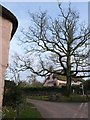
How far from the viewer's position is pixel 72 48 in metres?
41.2

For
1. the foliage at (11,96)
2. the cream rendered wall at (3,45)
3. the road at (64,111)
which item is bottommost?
the road at (64,111)

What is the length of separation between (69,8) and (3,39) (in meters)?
29.1

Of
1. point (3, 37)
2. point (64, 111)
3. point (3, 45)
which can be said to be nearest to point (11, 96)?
point (64, 111)

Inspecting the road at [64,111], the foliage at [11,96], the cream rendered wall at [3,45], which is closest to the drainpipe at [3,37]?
the cream rendered wall at [3,45]

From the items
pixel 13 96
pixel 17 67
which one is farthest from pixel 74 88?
pixel 13 96

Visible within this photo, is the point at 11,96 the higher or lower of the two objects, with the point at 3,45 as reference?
lower

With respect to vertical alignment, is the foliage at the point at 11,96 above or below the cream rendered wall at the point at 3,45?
below

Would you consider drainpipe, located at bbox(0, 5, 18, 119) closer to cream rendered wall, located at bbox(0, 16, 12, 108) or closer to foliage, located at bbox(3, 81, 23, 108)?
cream rendered wall, located at bbox(0, 16, 12, 108)

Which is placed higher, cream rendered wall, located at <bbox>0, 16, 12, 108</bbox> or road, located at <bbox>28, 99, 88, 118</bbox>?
cream rendered wall, located at <bbox>0, 16, 12, 108</bbox>

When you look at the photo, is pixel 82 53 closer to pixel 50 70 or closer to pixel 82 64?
pixel 82 64

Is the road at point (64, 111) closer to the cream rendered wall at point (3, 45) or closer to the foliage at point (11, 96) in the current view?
the foliage at point (11, 96)

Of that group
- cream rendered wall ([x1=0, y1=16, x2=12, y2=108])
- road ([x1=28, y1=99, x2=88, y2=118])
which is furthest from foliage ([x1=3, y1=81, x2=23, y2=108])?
cream rendered wall ([x1=0, y1=16, x2=12, y2=108])

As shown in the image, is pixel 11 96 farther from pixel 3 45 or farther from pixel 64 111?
pixel 3 45

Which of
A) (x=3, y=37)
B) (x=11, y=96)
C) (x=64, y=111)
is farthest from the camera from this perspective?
(x=11, y=96)
